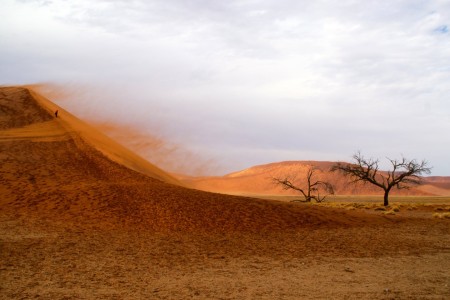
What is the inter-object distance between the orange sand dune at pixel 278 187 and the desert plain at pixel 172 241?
7149cm

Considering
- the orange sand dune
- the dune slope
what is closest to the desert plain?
the dune slope

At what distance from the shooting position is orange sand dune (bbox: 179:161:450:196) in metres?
102

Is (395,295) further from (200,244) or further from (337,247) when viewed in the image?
(200,244)

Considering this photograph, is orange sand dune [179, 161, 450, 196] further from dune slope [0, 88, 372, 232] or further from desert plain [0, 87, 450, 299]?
desert plain [0, 87, 450, 299]

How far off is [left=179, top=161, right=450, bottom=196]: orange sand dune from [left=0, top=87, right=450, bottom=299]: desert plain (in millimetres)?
71485

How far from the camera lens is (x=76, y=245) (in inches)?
562

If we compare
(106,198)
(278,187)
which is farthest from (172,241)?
(278,187)

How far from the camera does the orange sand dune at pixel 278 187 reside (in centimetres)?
10250

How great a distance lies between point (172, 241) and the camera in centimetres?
1606

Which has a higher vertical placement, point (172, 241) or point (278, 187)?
point (172, 241)

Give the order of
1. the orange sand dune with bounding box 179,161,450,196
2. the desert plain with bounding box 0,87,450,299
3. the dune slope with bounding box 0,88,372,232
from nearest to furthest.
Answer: the desert plain with bounding box 0,87,450,299
the dune slope with bounding box 0,88,372,232
the orange sand dune with bounding box 179,161,450,196

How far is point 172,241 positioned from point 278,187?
307ft

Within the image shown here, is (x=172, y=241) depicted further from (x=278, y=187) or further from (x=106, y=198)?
(x=278, y=187)

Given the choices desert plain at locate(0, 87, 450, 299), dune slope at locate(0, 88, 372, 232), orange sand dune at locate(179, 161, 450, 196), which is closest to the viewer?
desert plain at locate(0, 87, 450, 299)
